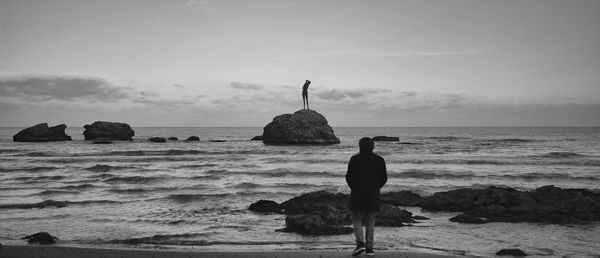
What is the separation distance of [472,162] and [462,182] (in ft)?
41.9

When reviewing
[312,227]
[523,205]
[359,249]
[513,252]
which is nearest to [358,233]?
[359,249]

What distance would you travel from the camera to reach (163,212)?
16.1 meters

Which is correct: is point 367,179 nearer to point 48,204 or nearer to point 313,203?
point 313,203

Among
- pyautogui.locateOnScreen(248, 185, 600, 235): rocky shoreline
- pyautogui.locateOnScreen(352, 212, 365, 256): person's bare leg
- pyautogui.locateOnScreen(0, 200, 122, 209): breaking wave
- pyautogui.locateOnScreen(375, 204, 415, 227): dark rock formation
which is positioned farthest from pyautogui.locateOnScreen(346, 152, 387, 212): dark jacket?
pyautogui.locateOnScreen(0, 200, 122, 209): breaking wave

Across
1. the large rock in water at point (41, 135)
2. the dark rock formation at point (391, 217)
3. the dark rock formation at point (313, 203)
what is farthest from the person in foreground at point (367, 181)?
the large rock in water at point (41, 135)

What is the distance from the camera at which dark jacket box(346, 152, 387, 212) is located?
8.84 m

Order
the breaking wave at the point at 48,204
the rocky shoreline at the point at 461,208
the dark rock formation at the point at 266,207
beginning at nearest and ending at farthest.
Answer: the rocky shoreline at the point at 461,208, the dark rock formation at the point at 266,207, the breaking wave at the point at 48,204

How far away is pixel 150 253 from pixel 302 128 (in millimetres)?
46698

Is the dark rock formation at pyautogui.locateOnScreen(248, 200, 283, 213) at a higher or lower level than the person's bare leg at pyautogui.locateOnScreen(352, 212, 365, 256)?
lower

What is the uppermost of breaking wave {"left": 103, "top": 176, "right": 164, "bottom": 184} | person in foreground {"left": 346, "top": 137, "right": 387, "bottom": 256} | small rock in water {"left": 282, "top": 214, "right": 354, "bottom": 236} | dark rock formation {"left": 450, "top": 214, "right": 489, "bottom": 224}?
person in foreground {"left": 346, "top": 137, "right": 387, "bottom": 256}

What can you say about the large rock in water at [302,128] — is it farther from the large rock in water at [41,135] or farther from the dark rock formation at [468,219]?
the dark rock formation at [468,219]

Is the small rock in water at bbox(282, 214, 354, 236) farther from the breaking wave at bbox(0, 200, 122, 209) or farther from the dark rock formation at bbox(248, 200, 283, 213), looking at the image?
the breaking wave at bbox(0, 200, 122, 209)

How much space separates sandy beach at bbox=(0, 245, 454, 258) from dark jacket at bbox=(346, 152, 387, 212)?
1.04 m

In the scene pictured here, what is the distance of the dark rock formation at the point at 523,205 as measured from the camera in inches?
557
